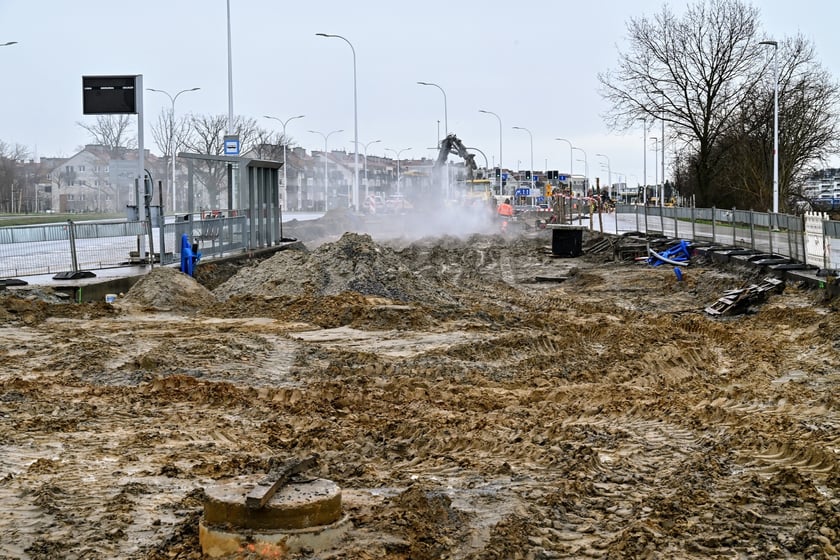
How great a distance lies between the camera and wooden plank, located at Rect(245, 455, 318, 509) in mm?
5930

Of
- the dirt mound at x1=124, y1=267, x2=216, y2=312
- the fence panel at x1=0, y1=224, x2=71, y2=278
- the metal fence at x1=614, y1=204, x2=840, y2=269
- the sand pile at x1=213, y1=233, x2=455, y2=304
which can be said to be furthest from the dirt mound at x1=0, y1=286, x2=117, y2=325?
the metal fence at x1=614, y1=204, x2=840, y2=269

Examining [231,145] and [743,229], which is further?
[231,145]

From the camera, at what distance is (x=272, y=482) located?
6.33 metres

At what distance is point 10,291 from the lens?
18.4 meters

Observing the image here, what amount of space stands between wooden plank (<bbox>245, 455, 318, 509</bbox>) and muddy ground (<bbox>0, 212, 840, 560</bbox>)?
0.39 meters

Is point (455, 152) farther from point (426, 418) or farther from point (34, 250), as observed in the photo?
point (426, 418)

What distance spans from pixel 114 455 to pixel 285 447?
1.36 metres

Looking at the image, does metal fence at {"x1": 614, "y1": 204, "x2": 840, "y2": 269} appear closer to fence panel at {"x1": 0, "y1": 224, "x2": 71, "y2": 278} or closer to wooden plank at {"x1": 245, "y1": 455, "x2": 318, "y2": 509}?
wooden plank at {"x1": 245, "y1": 455, "x2": 318, "y2": 509}

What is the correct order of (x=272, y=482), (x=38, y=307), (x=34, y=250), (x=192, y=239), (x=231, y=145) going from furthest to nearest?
1. (x=231, y=145)
2. (x=192, y=239)
3. (x=34, y=250)
4. (x=38, y=307)
5. (x=272, y=482)

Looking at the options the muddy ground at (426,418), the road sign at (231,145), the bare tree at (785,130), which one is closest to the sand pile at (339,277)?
the muddy ground at (426,418)

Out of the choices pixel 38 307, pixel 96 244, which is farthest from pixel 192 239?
pixel 38 307

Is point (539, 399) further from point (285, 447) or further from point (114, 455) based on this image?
point (114, 455)

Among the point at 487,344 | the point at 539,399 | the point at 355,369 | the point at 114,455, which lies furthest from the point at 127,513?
the point at 487,344

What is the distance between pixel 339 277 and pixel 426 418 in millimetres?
10454
